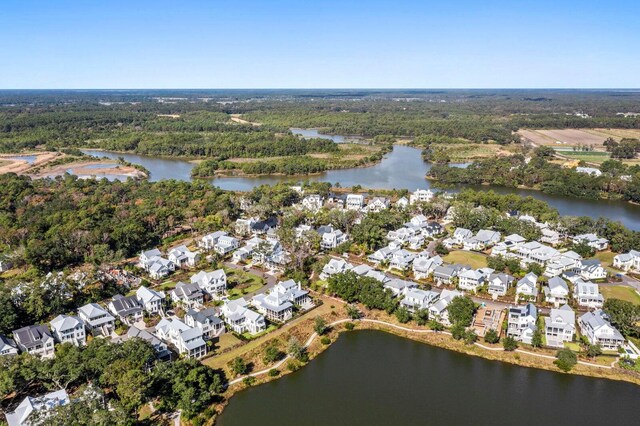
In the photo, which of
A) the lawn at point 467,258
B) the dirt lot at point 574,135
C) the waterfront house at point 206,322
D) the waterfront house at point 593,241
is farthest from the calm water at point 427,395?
the dirt lot at point 574,135

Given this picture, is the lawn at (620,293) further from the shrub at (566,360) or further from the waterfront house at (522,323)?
the shrub at (566,360)

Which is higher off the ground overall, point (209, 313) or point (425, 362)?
point (209, 313)

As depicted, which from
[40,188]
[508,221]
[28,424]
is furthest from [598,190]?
[40,188]

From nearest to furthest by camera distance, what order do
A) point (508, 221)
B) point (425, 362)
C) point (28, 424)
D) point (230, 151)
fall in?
point (28, 424) < point (425, 362) < point (508, 221) < point (230, 151)

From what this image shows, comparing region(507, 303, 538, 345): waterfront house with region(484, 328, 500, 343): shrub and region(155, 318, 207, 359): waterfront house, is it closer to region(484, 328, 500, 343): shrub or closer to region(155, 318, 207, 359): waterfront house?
region(484, 328, 500, 343): shrub

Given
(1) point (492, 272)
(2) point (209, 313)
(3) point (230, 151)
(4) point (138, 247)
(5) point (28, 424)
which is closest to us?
(5) point (28, 424)

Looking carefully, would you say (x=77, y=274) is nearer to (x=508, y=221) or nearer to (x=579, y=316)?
(x=579, y=316)
